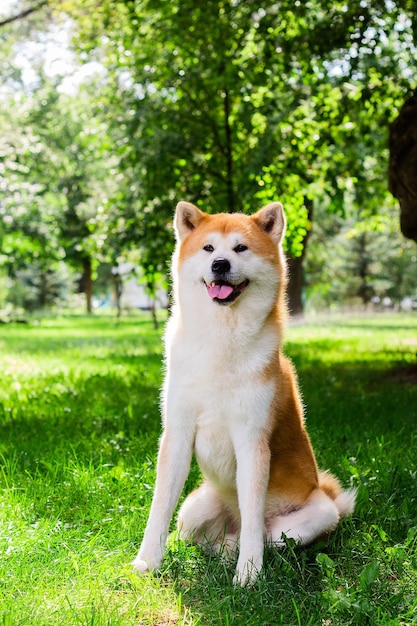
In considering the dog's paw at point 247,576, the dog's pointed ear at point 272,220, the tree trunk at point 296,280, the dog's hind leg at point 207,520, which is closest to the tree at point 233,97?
the dog's pointed ear at point 272,220

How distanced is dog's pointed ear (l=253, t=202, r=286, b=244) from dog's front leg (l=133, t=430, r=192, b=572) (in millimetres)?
1072

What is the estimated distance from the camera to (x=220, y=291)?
313cm

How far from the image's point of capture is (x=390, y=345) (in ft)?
44.5

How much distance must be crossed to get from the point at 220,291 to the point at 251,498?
3.03 feet

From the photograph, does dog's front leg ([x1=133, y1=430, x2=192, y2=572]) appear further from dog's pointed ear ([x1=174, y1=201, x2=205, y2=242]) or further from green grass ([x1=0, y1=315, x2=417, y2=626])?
dog's pointed ear ([x1=174, y1=201, x2=205, y2=242])

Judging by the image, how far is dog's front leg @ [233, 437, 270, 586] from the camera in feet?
9.93

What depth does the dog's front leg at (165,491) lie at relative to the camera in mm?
3182

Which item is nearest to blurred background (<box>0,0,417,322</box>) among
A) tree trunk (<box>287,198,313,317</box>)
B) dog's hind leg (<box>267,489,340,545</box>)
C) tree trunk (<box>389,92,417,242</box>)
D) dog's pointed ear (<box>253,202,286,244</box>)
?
tree trunk (<box>389,92,417,242</box>)

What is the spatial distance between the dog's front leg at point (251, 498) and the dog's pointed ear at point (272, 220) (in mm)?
991

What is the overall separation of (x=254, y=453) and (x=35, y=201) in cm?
2226

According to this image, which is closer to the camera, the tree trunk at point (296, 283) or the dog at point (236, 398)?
the dog at point (236, 398)

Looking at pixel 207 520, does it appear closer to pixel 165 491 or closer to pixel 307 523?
pixel 165 491

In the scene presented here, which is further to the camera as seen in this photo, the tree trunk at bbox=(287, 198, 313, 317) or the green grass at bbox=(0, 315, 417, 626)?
the tree trunk at bbox=(287, 198, 313, 317)

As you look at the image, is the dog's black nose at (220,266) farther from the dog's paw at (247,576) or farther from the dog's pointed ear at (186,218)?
the dog's paw at (247,576)
